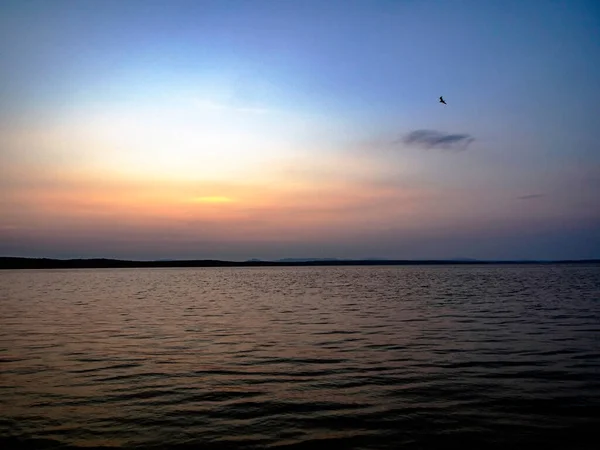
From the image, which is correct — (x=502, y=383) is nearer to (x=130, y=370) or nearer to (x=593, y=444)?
(x=593, y=444)

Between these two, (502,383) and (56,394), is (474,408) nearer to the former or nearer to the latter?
(502,383)

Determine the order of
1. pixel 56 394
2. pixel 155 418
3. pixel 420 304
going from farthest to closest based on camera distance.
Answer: pixel 420 304, pixel 56 394, pixel 155 418

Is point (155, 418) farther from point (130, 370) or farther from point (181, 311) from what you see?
point (181, 311)

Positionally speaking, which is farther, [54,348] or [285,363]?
[54,348]

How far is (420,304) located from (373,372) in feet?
91.1

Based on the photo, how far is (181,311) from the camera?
40062 millimetres

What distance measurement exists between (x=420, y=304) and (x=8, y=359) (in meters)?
32.6

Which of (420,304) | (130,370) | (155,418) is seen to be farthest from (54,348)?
(420,304)

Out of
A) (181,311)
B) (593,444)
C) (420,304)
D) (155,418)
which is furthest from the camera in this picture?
(420,304)

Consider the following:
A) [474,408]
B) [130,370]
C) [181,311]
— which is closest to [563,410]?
[474,408]

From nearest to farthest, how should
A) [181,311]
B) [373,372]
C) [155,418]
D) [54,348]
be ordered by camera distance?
1. [155,418]
2. [373,372]
3. [54,348]
4. [181,311]

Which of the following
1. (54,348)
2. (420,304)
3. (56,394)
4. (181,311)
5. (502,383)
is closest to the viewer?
(56,394)

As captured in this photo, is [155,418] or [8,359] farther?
[8,359]

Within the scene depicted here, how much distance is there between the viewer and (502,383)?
1636cm
